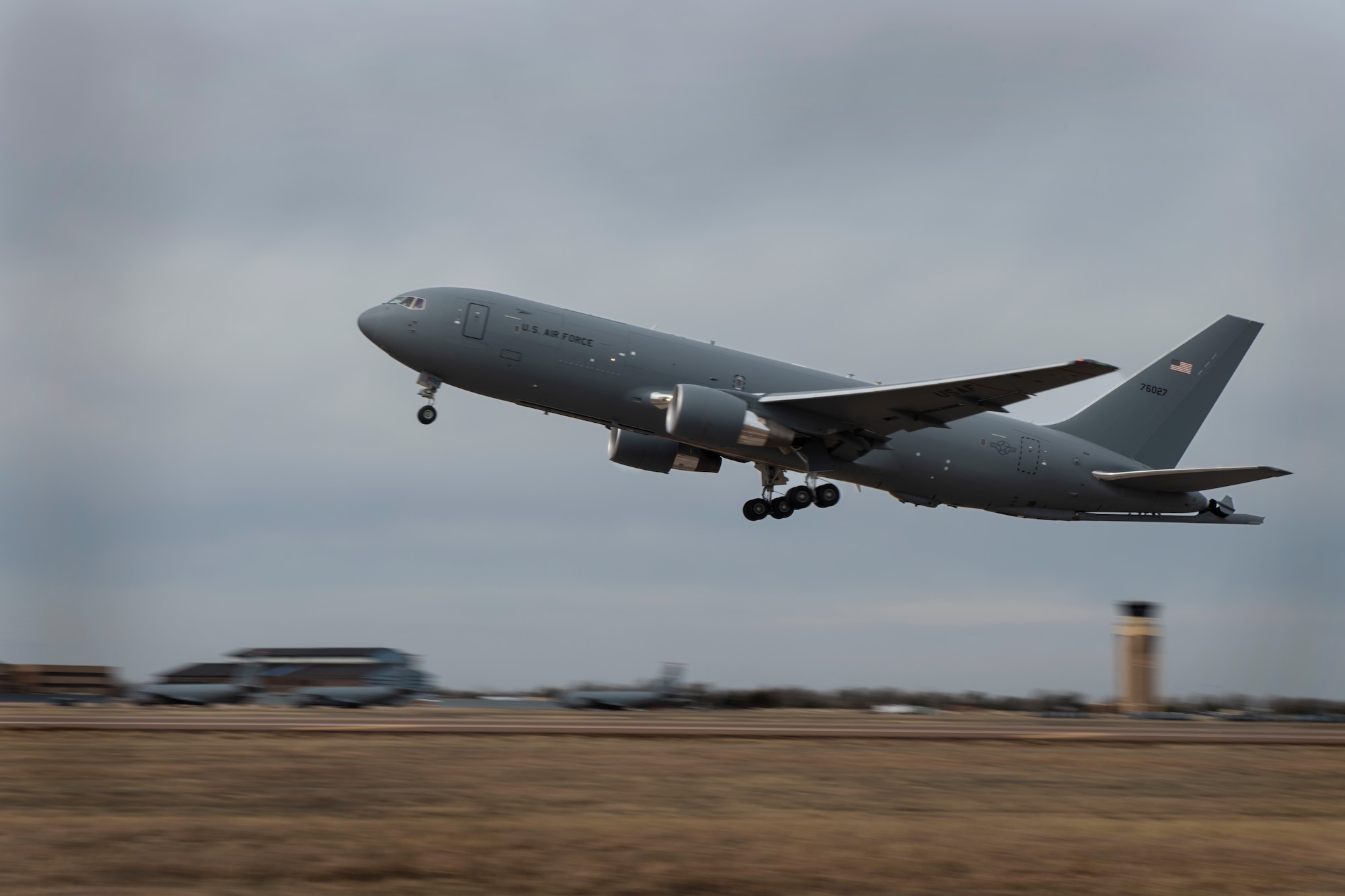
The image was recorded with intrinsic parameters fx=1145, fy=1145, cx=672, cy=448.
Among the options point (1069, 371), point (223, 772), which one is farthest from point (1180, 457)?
point (223, 772)

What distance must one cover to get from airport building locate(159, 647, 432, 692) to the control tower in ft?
116

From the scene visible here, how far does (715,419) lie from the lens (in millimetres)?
37156

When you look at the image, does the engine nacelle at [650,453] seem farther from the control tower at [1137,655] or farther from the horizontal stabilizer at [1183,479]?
the control tower at [1137,655]

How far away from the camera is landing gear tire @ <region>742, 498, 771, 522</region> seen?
44.4 metres

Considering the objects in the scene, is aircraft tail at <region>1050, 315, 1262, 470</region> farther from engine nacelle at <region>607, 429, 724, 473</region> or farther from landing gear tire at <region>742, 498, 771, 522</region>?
engine nacelle at <region>607, 429, 724, 473</region>

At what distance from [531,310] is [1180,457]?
29430 millimetres

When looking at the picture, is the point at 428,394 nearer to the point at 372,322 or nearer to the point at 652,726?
the point at 372,322

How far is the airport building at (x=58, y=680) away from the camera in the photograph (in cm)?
5169

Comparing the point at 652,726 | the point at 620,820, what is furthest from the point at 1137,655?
the point at 620,820

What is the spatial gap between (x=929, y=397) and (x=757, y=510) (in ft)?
30.7

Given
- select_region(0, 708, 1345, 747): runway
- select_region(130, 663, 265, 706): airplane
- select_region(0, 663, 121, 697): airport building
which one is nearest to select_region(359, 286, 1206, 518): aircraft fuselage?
select_region(0, 708, 1345, 747): runway

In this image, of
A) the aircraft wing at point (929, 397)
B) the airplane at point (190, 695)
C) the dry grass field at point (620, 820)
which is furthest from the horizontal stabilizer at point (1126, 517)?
the airplane at point (190, 695)

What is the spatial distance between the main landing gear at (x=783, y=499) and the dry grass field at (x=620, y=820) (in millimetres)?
19364

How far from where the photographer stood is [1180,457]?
49281mm
